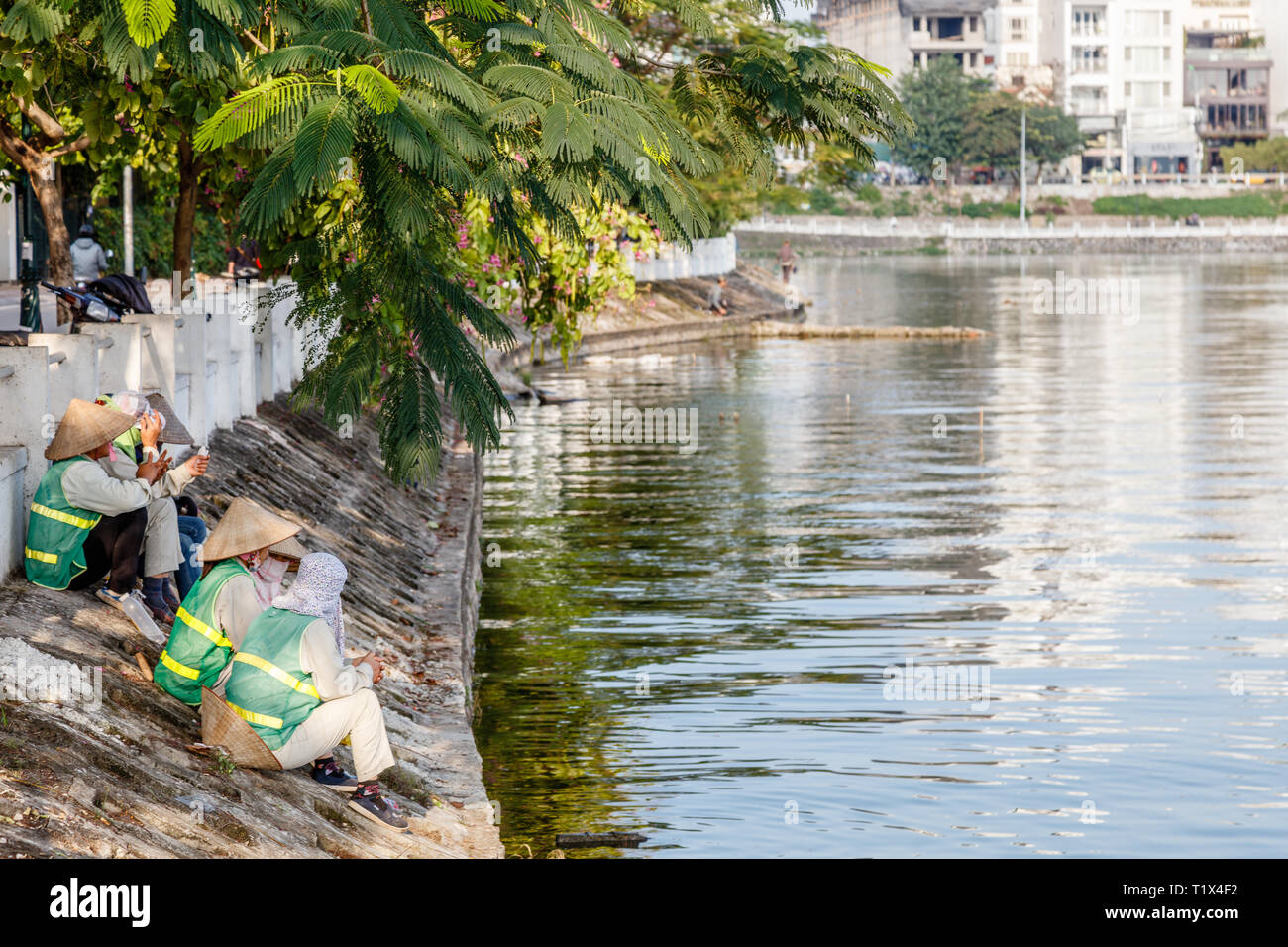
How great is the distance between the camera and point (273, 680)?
30.6 ft

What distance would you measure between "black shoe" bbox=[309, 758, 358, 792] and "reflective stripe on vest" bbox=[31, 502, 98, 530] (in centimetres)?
189

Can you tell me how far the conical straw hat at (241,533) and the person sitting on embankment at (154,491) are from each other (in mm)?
1079

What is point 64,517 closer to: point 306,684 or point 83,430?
point 83,430

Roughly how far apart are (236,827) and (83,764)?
693 mm

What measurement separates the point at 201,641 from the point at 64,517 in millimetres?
1389

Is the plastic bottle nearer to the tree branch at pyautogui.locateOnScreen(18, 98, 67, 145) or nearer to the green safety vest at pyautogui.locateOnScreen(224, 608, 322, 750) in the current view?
the green safety vest at pyautogui.locateOnScreen(224, 608, 322, 750)

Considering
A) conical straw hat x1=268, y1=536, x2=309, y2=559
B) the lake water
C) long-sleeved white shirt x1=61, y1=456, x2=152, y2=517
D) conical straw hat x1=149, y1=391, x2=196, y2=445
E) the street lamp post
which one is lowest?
→ the lake water

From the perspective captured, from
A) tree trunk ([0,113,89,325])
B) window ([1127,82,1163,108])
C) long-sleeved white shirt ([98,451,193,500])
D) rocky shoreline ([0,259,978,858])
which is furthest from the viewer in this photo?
window ([1127,82,1163,108])

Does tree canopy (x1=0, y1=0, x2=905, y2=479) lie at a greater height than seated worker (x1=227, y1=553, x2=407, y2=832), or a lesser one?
greater

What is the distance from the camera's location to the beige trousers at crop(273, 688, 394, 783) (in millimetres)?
9461

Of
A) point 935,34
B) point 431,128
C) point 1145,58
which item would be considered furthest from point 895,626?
point 1145,58

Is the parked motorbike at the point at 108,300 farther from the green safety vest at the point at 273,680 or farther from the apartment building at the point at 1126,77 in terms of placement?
the apartment building at the point at 1126,77

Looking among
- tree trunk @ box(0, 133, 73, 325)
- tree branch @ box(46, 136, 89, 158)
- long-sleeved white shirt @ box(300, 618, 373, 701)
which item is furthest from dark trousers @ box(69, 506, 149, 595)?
tree trunk @ box(0, 133, 73, 325)

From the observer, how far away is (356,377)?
10.9m
